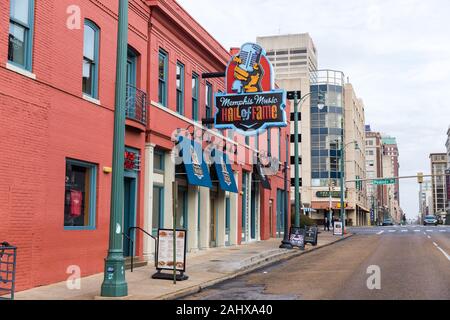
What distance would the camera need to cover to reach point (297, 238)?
25344 millimetres

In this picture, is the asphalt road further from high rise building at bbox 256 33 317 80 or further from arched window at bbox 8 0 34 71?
high rise building at bbox 256 33 317 80

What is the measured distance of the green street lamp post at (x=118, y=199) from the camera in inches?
416

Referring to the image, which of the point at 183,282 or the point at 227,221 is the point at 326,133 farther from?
the point at 183,282

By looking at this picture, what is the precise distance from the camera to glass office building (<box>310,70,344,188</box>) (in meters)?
96.1

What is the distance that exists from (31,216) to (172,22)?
33.2 ft

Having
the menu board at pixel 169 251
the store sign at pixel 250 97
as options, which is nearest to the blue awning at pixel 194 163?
the store sign at pixel 250 97

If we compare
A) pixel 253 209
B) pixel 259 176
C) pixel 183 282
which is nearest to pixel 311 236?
pixel 253 209

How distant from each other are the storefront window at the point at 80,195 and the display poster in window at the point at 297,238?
12877mm

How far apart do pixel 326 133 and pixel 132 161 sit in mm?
83016

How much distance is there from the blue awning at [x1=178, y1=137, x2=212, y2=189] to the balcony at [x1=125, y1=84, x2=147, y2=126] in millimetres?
3072

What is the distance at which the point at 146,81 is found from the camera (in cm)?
1772

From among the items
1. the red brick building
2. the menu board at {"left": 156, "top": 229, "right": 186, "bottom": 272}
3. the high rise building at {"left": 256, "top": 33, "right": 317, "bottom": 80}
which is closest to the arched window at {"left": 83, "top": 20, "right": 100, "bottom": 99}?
the red brick building
